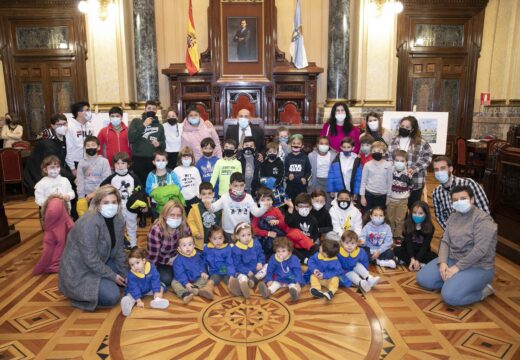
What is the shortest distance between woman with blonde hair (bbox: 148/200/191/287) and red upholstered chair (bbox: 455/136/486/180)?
295 inches

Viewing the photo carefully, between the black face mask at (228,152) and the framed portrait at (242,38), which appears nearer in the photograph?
the black face mask at (228,152)

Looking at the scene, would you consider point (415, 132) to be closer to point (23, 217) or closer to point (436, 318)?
point (436, 318)

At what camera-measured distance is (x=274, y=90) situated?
1065cm

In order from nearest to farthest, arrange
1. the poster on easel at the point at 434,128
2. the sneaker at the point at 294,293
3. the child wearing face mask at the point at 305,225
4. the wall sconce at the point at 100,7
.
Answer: the sneaker at the point at 294,293
the child wearing face mask at the point at 305,225
the poster on easel at the point at 434,128
the wall sconce at the point at 100,7

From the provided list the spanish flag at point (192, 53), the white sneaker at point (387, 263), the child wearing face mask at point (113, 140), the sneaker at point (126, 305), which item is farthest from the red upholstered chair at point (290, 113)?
the sneaker at point (126, 305)

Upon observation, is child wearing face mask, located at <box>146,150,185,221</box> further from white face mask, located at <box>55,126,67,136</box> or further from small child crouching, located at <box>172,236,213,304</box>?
white face mask, located at <box>55,126,67,136</box>

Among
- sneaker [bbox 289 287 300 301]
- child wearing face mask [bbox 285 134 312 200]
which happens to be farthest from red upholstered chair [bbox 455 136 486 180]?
sneaker [bbox 289 287 300 301]

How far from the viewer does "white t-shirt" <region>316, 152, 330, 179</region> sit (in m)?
5.66

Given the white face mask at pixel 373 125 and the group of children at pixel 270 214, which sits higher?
the white face mask at pixel 373 125

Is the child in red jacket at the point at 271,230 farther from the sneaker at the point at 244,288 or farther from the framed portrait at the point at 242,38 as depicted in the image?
the framed portrait at the point at 242,38

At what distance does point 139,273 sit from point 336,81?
26.0 feet

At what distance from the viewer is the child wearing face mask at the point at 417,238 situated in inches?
182

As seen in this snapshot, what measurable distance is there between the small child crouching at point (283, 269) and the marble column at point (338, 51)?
694 centimetres

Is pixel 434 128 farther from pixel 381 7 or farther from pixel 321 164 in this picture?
pixel 381 7
